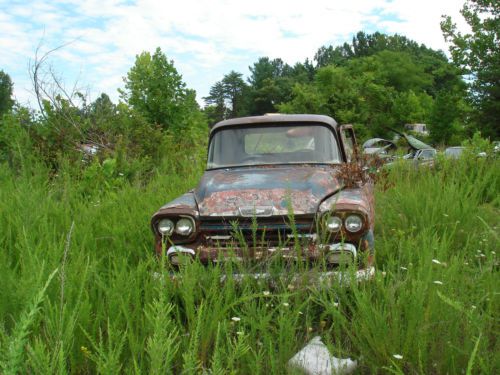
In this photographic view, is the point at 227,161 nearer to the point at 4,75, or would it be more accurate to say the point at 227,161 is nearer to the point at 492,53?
the point at 492,53

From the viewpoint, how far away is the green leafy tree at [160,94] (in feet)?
46.7

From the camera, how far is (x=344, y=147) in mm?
5082

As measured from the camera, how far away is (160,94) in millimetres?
14469

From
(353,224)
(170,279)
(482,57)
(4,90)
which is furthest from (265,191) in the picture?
(4,90)

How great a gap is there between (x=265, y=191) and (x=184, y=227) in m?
0.67

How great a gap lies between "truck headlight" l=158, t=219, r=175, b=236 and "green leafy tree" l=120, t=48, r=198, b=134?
408 inches

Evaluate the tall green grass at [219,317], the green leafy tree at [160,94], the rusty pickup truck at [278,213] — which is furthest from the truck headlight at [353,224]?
the green leafy tree at [160,94]

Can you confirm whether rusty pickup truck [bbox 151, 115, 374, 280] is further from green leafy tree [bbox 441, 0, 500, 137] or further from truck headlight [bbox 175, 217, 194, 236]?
green leafy tree [bbox 441, 0, 500, 137]

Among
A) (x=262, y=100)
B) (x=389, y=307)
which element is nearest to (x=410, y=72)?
(x=262, y=100)

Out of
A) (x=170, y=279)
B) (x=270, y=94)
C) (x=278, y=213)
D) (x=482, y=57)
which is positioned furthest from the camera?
(x=270, y=94)

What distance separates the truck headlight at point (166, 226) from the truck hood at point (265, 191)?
24cm

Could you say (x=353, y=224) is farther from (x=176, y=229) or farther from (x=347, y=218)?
(x=176, y=229)

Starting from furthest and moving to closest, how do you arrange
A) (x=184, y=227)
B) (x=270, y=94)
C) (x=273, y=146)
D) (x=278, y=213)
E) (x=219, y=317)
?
(x=270, y=94) < (x=273, y=146) < (x=184, y=227) < (x=278, y=213) < (x=219, y=317)

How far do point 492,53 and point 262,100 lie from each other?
73028 millimetres
